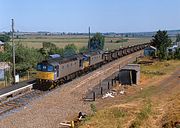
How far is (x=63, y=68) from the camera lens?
37.4 meters

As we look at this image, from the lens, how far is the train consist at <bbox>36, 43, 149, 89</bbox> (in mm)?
34938

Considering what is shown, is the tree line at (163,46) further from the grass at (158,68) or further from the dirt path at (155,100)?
the dirt path at (155,100)

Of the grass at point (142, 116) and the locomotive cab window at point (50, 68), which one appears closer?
the grass at point (142, 116)

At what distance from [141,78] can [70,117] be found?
19.0 meters

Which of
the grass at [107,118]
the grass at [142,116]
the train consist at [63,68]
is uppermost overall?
the train consist at [63,68]

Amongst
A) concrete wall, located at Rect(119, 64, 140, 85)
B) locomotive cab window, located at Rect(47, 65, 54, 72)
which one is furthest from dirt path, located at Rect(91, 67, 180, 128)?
locomotive cab window, located at Rect(47, 65, 54, 72)

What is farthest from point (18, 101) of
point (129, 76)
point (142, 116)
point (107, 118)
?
point (129, 76)

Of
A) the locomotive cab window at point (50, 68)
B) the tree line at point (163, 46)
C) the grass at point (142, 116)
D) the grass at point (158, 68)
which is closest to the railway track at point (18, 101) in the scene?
the locomotive cab window at point (50, 68)

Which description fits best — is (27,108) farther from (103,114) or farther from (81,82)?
(81,82)

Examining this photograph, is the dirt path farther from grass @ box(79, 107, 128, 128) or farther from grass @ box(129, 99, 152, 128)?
grass @ box(79, 107, 128, 128)

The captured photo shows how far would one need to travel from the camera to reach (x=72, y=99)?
30594 millimetres

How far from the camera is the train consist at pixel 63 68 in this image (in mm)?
34938

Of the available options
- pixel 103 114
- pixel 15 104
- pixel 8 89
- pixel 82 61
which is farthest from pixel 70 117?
pixel 82 61

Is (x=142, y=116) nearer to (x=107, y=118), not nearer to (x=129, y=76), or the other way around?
(x=107, y=118)
